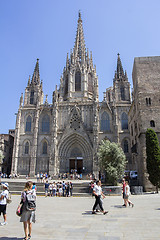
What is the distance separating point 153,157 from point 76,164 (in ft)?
69.1

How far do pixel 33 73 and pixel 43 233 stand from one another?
4702cm

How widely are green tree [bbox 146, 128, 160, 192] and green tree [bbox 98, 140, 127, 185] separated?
10.3 feet

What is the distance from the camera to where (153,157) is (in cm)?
1883

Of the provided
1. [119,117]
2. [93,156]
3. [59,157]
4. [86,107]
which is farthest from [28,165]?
[119,117]

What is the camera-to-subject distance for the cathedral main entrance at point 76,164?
123ft

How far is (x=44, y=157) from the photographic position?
37375mm

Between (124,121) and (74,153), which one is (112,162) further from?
(124,121)

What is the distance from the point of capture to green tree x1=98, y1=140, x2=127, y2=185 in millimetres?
20062

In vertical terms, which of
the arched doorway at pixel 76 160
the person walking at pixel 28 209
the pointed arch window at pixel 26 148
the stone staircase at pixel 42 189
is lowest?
the stone staircase at pixel 42 189

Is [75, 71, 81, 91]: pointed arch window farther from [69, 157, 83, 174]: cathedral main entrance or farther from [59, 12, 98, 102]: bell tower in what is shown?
[69, 157, 83, 174]: cathedral main entrance

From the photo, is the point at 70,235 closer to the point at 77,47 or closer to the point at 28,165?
the point at 28,165

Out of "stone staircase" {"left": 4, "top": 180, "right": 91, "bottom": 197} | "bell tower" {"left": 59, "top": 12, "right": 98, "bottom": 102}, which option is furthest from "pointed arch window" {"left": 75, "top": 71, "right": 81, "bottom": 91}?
"stone staircase" {"left": 4, "top": 180, "right": 91, "bottom": 197}

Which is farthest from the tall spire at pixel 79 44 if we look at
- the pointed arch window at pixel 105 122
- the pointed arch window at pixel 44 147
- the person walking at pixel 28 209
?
the person walking at pixel 28 209

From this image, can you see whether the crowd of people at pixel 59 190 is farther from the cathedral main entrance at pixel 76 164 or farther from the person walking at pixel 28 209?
the cathedral main entrance at pixel 76 164
